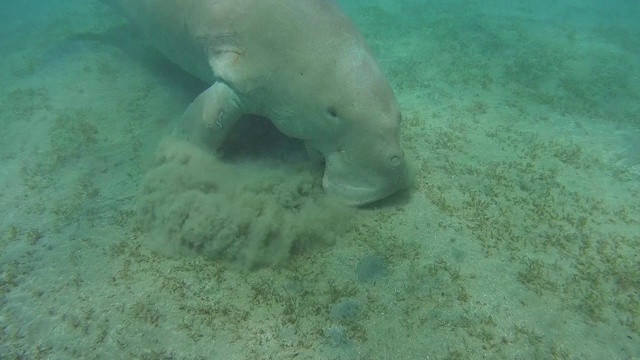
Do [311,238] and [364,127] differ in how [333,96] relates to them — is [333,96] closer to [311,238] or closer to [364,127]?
[364,127]

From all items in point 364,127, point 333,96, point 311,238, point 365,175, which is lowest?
point 311,238

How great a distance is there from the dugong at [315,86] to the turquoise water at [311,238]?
0.43 m

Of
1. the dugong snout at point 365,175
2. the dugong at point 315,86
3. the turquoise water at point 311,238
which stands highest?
the dugong at point 315,86

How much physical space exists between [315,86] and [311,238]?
4.78 feet

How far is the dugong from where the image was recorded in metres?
3.57

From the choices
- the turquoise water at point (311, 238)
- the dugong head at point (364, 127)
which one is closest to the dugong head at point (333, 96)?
the dugong head at point (364, 127)

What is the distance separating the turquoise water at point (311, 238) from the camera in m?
2.99

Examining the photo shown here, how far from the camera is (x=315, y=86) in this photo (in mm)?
3646

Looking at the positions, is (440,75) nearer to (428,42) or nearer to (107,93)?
(428,42)

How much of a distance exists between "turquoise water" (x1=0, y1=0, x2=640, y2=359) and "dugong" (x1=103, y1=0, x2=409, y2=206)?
0.43m

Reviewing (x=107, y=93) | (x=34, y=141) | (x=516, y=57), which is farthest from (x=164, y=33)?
(x=516, y=57)

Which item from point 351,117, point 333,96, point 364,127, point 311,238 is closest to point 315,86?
point 333,96

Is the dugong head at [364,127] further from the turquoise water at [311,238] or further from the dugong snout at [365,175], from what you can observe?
the turquoise water at [311,238]

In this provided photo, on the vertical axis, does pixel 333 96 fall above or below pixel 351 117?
above
